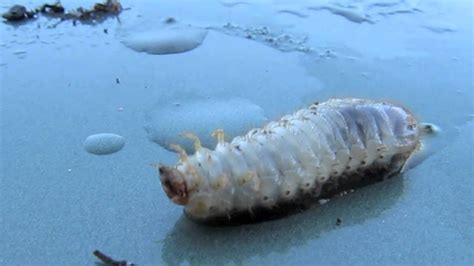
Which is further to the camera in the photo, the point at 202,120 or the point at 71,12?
the point at 71,12

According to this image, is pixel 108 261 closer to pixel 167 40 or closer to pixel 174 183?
pixel 174 183

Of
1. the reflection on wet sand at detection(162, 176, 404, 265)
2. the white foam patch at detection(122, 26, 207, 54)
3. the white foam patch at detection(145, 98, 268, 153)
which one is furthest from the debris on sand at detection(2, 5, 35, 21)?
the reflection on wet sand at detection(162, 176, 404, 265)

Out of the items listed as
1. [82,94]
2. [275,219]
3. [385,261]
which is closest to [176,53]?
[82,94]

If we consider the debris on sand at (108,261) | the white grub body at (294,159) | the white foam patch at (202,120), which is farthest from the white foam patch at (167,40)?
the debris on sand at (108,261)

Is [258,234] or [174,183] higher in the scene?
[174,183]

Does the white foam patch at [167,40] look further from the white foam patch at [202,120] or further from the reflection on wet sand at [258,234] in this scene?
the reflection on wet sand at [258,234]

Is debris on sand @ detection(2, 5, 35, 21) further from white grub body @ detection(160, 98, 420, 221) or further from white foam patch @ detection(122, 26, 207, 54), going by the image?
white grub body @ detection(160, 98, 420, 221)

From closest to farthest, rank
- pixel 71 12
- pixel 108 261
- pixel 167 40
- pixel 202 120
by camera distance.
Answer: pixel 108 261 < pixel 202 120 < pixel 167 40 < pixel 71 12

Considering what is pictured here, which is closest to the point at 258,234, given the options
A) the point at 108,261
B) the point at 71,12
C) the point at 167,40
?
the point at 108,261
